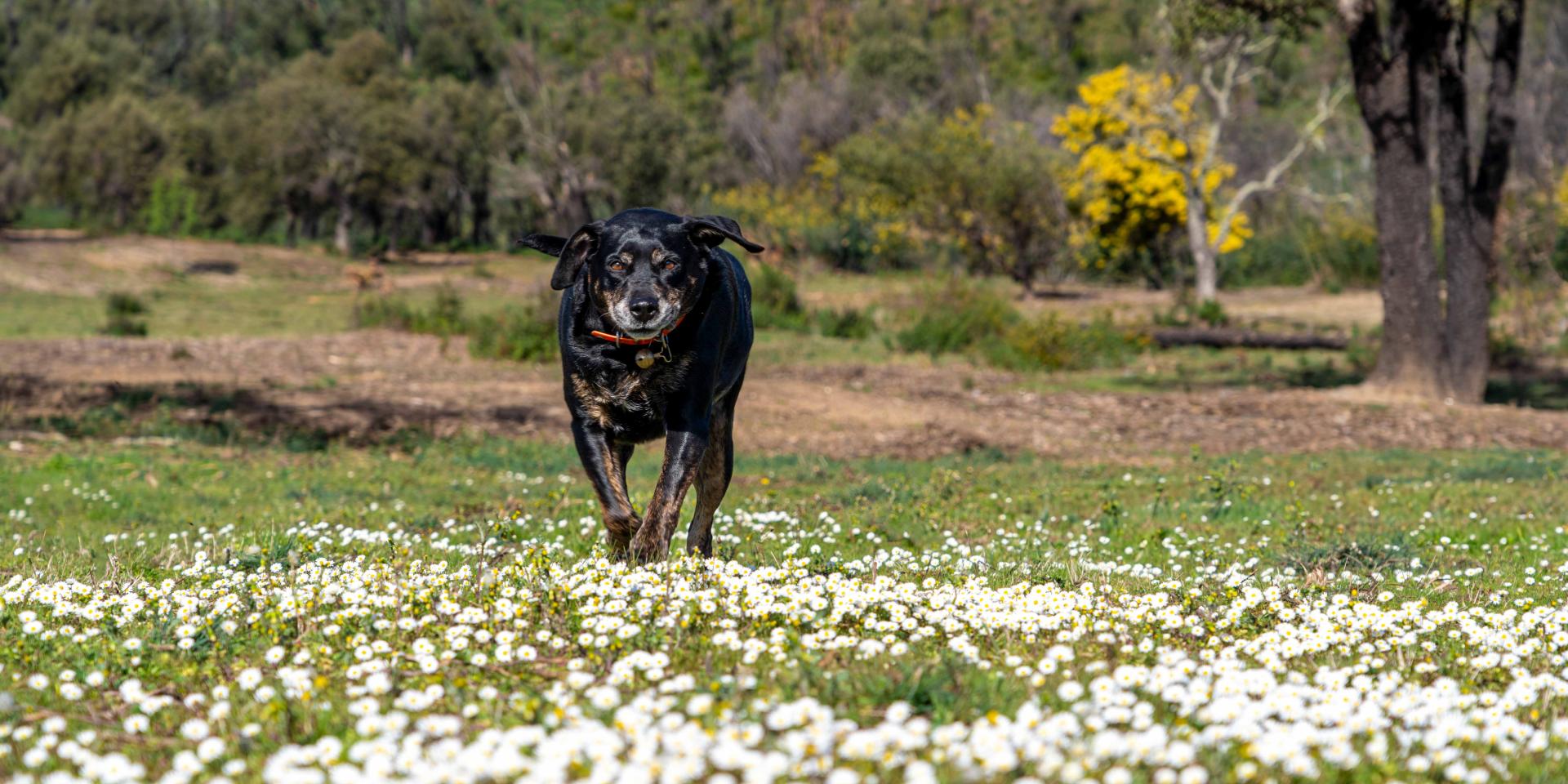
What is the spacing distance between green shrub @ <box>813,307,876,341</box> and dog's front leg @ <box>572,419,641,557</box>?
2243 cm

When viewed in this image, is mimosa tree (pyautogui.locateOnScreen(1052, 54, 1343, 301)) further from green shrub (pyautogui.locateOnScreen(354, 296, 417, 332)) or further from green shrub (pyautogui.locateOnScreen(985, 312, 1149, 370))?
green shrub (pyautogui.locateOnScreen(354, 296, 417, 332))

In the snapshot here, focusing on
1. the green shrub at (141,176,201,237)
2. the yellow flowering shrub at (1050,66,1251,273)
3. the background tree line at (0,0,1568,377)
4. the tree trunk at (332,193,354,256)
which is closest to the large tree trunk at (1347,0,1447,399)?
the background tree line at (0,0,1568,377)

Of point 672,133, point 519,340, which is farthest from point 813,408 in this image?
point 672,133

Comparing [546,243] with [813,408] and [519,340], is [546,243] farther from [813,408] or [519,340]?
[519,340]

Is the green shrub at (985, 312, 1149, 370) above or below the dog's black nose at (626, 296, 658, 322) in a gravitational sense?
below

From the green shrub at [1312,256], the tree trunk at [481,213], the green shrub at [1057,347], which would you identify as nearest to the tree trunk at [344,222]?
the tree trunk at [481,213]

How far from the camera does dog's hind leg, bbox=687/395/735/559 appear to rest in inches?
287

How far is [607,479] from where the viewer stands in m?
6.66

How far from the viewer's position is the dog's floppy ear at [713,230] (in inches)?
253

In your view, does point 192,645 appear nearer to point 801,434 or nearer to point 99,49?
point 801,434

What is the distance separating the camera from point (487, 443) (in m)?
15.9

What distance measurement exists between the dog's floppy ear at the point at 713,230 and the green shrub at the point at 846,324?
22.4m

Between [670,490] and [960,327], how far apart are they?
20.4 m

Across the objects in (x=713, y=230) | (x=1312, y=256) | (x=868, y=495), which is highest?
(x=713, y=230)
